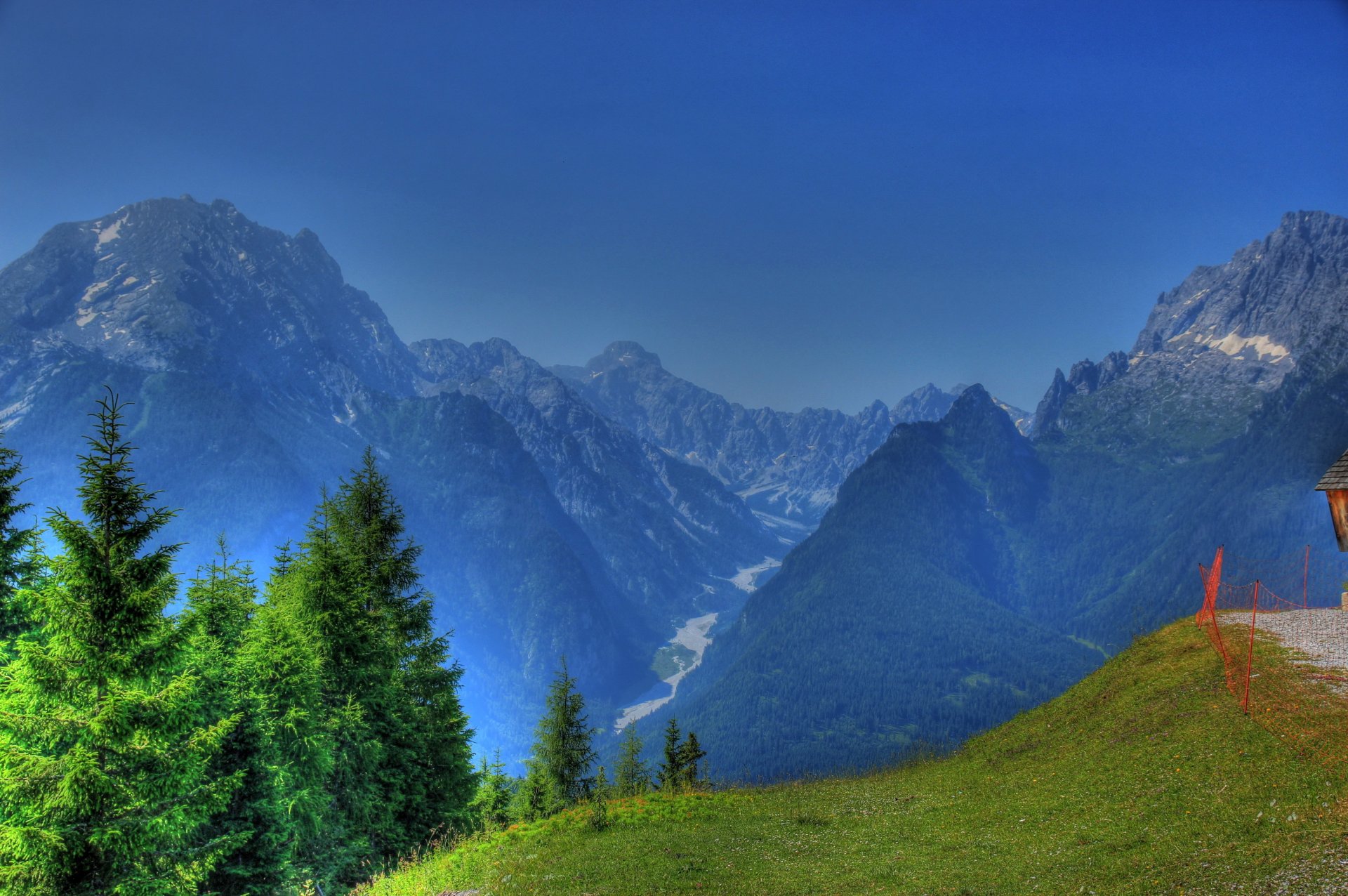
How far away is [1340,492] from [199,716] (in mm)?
43614

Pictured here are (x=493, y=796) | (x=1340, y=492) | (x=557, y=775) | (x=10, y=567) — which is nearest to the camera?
(x=10, y=567)

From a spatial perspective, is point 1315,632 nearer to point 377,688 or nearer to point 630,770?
point 377,688

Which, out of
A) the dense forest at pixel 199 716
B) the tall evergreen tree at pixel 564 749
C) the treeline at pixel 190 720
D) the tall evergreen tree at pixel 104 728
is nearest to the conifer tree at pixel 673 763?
the tall evergreen tree at pixel 564 749

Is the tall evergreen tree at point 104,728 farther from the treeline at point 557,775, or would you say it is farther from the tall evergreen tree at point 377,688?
the treeline at point 557,775

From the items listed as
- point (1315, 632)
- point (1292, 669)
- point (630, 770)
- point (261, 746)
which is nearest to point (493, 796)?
point (630, 770)

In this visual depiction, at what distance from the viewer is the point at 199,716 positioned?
18266 mm

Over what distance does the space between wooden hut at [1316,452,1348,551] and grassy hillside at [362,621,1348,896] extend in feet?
23.0

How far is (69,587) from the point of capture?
667 inches

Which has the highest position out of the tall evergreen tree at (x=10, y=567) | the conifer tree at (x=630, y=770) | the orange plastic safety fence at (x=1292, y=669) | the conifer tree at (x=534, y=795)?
the tall evergreen tree at (x=10, y=567)

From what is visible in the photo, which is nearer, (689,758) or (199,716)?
(199,716)

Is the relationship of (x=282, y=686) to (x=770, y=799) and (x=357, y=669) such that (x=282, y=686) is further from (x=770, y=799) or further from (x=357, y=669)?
(x=770, y=799)

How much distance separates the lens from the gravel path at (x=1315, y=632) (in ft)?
76.9

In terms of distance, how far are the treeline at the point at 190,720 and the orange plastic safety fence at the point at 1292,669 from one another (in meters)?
29.6

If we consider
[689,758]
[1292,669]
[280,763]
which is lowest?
[689,758]
